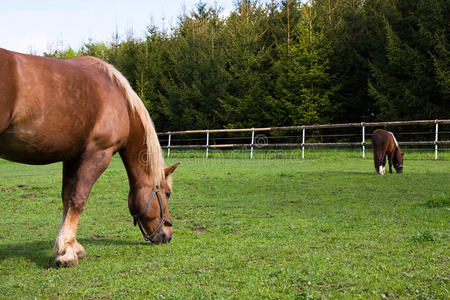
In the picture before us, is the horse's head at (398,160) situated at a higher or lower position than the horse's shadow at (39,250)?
higher

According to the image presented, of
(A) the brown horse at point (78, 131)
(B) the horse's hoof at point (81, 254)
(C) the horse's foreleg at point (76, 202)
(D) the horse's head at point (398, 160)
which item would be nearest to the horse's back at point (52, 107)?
(A) the brown horse at point (78, 131)

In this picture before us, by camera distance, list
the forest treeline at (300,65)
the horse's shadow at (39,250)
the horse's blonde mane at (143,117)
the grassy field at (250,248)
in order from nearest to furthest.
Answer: the grassy field at (250,248)
the horse's shadow at (39,250)
the horse's blonde mane at (143,117)
the forest treeline at (300,65)

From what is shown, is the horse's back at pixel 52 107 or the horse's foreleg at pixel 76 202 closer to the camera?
the horse's back at pixel 52 107

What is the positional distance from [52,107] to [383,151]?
7.95 metres

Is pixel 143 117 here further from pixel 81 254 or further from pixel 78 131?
pixel 81 254

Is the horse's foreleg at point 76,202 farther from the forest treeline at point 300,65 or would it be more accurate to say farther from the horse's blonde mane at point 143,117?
the forest treeline at point 300,65

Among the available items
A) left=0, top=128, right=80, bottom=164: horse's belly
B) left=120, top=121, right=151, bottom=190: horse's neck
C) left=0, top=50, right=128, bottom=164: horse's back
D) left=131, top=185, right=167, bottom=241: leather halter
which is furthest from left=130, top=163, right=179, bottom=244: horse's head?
left=0, top=128, right=80, bottom=164: horse's belly

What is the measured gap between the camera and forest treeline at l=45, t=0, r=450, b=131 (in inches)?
666

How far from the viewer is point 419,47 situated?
17.2m

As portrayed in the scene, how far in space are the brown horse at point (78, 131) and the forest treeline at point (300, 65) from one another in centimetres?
1516

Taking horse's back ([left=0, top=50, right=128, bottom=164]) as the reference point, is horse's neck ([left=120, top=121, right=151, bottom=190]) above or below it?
below

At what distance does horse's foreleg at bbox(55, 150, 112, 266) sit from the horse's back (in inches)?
4.5

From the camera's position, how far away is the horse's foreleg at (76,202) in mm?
2838

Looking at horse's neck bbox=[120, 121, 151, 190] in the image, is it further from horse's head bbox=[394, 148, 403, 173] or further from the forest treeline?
the forest treeline
